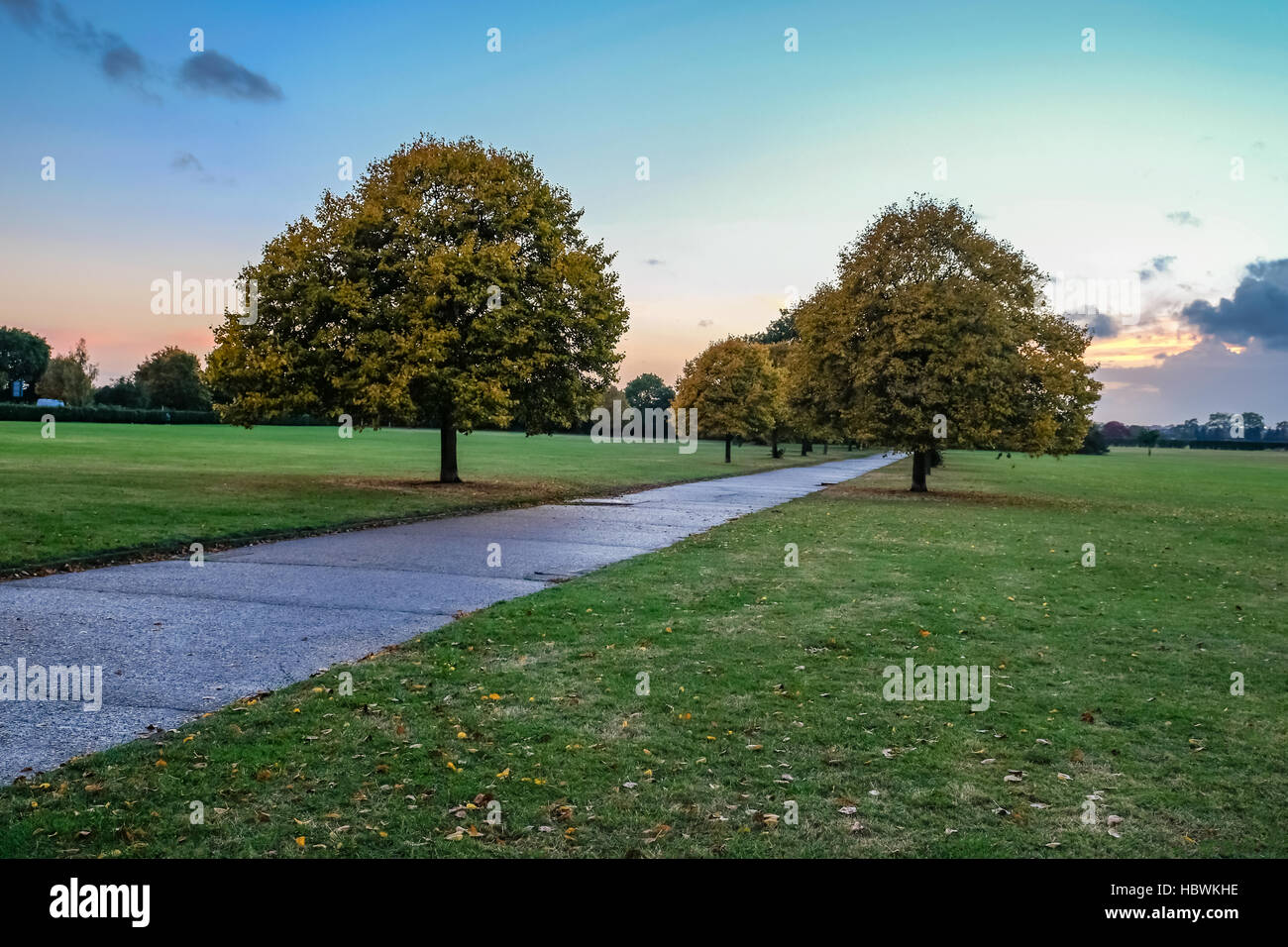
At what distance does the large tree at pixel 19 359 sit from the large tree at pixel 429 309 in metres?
133

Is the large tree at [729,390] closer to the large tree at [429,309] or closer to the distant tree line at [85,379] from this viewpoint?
the large tree at [429,309]

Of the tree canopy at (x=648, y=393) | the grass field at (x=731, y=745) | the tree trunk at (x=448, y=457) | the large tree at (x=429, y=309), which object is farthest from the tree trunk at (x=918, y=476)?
the tree canopy at (x=648, y=393)

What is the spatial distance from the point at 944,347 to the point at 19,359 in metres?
146

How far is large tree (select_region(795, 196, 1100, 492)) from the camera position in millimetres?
28234

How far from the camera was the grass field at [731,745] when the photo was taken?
14.9ft

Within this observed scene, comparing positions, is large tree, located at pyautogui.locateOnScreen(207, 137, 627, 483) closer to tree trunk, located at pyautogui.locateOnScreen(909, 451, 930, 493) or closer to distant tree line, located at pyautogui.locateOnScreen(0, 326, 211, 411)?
tree trunk, located at pyautogui.locateOnScreen(909, 451, 930, 493)

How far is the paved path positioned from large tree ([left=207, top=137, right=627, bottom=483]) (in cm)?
717

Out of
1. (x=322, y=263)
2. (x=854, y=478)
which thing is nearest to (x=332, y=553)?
(x=322, y=263)

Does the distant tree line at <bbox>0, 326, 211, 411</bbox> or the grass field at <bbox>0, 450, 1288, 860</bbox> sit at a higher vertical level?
the distant tree line at <bbox>0, 326, 211, 411</bbox>

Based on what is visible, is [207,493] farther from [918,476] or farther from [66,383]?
[66,383]

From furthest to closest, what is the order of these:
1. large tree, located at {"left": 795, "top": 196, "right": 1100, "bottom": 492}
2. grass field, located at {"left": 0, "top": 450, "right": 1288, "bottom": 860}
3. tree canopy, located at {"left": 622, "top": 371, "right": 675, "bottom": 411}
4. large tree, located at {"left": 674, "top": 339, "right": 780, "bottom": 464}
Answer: tree canopy, located at {"left": 622, "top": 371, "right": 675, "bottom": 411} < large tree, located at {"left": 674, "top": 339, "right": 780, "bottom": 464} < large tree, located at {"left": 795, "top": 196, "right": 1100, "bottom": 492} < grass field, located at {"left": 0, "top": 450, "right": 1288, "bottom": 860}

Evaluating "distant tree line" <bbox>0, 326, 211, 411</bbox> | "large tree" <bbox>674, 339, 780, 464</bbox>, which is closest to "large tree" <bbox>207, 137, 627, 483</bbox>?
"large tree" <bbox>674, 339, 780, 464</bbox>
